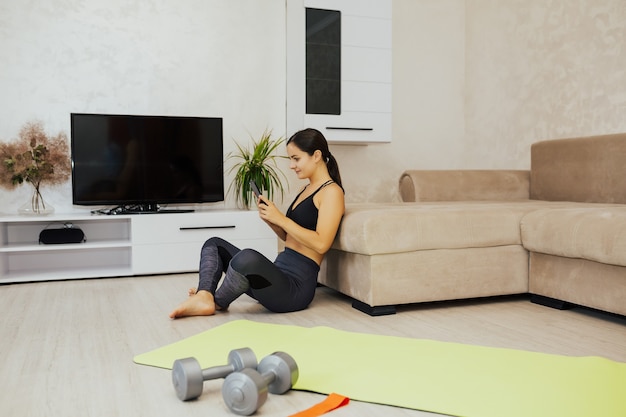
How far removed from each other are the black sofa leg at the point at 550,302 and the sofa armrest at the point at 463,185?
1.26m

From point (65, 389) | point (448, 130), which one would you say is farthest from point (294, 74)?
point (65, 389)

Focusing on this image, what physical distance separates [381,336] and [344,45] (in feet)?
9.51

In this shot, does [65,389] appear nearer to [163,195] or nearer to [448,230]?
[448,230]

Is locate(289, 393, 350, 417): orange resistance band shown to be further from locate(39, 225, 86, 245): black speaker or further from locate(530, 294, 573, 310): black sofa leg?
locate(39, 225, 86, 245): black speaker

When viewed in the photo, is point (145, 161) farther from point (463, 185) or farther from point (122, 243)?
point (463, 185)

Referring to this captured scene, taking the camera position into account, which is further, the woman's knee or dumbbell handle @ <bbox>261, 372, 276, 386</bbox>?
the woman's knee

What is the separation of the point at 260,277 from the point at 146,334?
1.67 ft

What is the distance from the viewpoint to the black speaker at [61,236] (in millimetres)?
3865

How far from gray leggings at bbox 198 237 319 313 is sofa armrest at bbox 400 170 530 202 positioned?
61.2 inches

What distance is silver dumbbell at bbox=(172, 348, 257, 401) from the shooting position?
61.5 inches

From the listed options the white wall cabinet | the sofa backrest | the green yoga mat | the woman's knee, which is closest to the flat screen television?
the white wall cabinet

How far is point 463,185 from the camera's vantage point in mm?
4203

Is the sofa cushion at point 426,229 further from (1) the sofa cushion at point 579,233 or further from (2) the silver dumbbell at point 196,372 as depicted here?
(2) the silver dumbbell at point 196,372

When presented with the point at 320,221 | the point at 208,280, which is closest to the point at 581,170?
the point at 320,221
